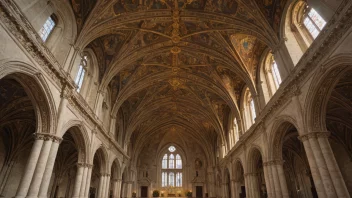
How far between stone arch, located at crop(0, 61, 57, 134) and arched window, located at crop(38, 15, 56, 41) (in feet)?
8.32

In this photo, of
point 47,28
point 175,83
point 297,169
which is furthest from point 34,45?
point 297,169

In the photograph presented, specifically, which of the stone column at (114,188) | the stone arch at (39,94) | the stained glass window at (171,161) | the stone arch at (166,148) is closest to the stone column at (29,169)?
the stone arch at (39,94)

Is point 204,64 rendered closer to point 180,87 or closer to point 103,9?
point 180,87

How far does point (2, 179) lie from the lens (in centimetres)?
1616

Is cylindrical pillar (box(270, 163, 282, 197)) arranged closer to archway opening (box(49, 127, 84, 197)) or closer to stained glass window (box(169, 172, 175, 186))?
archway opening (box(49, 127, 84, 197))

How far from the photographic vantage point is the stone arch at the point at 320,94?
27.8 feet

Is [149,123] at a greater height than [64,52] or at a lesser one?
greater

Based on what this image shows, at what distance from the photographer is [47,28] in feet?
35.5

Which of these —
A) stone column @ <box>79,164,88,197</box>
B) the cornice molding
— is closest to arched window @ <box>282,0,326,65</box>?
the cornice molding

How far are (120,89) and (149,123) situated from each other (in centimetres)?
1131

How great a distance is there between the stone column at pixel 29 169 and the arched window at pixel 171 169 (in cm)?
2635

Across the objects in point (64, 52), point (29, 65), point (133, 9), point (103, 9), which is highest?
point (133, 9)

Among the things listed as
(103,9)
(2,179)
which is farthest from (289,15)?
(2,179)

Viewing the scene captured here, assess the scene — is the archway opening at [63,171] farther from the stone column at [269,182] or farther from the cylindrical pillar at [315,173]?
the cylindrical pillar at [315,173]
